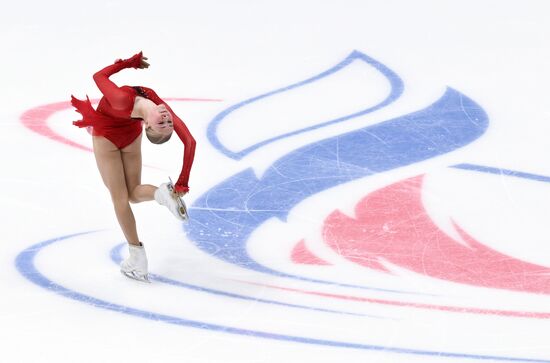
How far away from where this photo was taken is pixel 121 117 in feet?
19.8

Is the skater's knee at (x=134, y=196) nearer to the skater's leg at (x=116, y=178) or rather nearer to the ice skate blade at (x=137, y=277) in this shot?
the skater's leg at (x=116, y=178)

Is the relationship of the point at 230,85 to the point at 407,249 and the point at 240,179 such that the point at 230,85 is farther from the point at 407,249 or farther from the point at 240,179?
the point at 407,249

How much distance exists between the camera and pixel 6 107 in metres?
8.88

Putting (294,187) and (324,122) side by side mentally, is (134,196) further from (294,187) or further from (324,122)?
(324,122)

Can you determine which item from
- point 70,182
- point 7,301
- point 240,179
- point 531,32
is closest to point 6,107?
point 70,182

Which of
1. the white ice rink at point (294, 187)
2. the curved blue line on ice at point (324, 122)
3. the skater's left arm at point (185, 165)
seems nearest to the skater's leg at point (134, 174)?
the skater's left arm at point (185, 165)

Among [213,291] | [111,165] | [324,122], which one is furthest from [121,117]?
[324,122]

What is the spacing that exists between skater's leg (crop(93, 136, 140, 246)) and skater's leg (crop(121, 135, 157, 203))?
0.10 ft

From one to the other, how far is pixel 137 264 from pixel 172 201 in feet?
2.10

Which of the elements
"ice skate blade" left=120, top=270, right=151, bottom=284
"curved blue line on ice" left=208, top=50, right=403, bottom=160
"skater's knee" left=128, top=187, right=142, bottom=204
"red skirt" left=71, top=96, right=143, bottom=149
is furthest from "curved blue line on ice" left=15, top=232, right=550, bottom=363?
"curved blue line on ice" left=208, top=50, right=403, bottom=160

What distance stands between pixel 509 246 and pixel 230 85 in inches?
128

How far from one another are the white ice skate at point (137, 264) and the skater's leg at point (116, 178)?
38mm

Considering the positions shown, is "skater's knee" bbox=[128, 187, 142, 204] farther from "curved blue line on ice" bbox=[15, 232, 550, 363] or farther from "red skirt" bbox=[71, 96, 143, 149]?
"curved blue line on ice" bbox=[15, 232, 550, 363]

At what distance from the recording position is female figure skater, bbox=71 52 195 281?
5.88m
